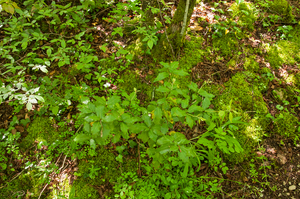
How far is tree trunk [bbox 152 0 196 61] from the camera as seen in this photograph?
2.98 metres

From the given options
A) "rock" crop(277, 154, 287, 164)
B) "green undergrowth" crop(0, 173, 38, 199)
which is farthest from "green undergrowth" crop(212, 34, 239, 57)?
"green undergrowth" crop(0, 173, 38, 199)

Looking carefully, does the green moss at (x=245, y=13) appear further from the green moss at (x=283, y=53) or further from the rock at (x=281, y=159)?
the rock at (x=281, y=159)

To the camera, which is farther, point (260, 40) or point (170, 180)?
point (260, 40)

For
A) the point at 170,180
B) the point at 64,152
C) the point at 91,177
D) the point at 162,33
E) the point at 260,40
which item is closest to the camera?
the point at 170,180

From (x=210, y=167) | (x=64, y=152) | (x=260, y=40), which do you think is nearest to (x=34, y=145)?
(x=64, y=152)

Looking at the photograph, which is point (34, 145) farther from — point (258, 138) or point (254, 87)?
point (254, 87)

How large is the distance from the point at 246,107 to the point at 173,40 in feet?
5.78

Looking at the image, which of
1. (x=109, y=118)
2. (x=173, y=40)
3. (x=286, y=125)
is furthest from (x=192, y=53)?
(x=109, y=118)

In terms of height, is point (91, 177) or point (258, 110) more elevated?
point (258, 110)

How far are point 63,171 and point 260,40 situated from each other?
14.6 ft

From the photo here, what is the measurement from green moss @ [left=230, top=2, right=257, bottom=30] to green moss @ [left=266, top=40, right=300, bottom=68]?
2.20ft

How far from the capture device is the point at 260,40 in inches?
139

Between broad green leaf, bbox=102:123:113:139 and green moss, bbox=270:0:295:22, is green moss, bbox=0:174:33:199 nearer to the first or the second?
broad green leaf, bbox=102:123:113:139

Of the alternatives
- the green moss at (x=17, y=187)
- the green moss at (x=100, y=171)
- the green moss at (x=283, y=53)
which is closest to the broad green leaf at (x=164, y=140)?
the green moss at (x=100, y=171)
